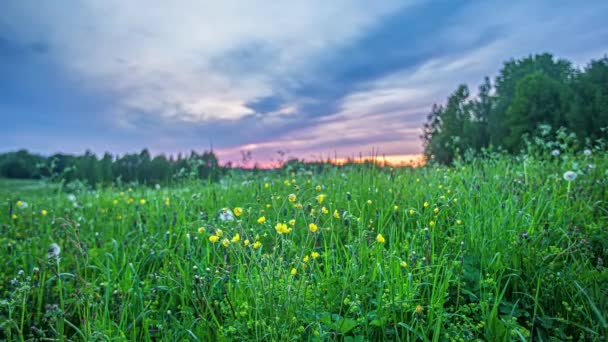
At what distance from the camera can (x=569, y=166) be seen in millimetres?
5840

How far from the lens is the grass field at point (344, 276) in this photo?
233cm

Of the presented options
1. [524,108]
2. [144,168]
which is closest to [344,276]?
[144,168]

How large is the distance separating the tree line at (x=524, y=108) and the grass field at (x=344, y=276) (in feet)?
11.0

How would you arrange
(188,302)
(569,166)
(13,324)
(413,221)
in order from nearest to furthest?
1. (13,324)
2. (188,302)
3. (413,221)
4. (569,166)

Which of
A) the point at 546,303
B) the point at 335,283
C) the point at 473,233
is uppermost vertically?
the point at 473,233

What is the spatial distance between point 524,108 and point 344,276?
21.8 m

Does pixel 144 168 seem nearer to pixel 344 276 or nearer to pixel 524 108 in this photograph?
pixel 344 276

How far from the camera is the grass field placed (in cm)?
233

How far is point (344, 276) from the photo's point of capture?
265 centimetres

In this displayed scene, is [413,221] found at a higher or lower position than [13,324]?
higher

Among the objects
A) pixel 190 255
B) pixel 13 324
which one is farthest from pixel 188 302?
pixel 13 324

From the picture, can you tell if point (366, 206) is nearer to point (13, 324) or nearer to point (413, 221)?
point (413, 221)

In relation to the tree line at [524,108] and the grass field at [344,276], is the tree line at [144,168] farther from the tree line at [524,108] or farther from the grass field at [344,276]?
the tree line at [524,108]

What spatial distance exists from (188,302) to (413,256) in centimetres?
177
